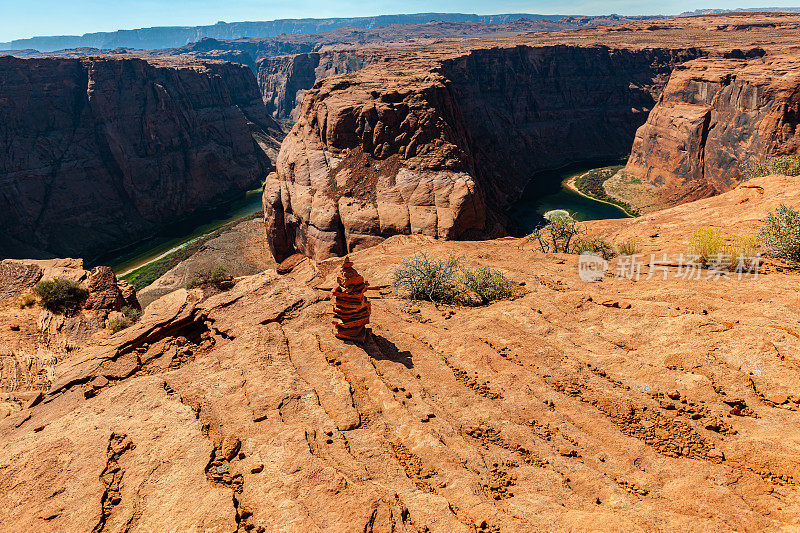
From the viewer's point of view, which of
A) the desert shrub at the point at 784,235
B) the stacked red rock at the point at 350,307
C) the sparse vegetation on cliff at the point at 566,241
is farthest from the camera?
the sparse vegetation on cliff at the point at 566,241

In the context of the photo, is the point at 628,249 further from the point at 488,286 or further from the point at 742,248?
the point at 488,286

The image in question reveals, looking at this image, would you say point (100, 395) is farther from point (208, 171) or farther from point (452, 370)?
point (208, 171)

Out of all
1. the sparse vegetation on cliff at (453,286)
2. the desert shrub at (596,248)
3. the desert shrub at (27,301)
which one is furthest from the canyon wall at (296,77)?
the sparse vegetation on cliff at (453,286)

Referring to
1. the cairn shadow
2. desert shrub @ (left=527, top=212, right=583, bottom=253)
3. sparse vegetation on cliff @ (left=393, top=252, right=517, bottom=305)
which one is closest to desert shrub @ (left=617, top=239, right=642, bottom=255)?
desert shrub @ (left=527, top=212, right=583, bottom=253)

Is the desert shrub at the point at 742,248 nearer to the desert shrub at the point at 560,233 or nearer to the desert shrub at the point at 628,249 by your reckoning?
the desert shrub at the point at 628,249

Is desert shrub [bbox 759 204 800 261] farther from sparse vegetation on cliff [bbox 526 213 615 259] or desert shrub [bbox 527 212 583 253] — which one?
desert shrub [bbox 527 212 583 253]

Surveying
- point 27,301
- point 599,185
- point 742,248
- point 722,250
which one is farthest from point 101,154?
point 742,248
